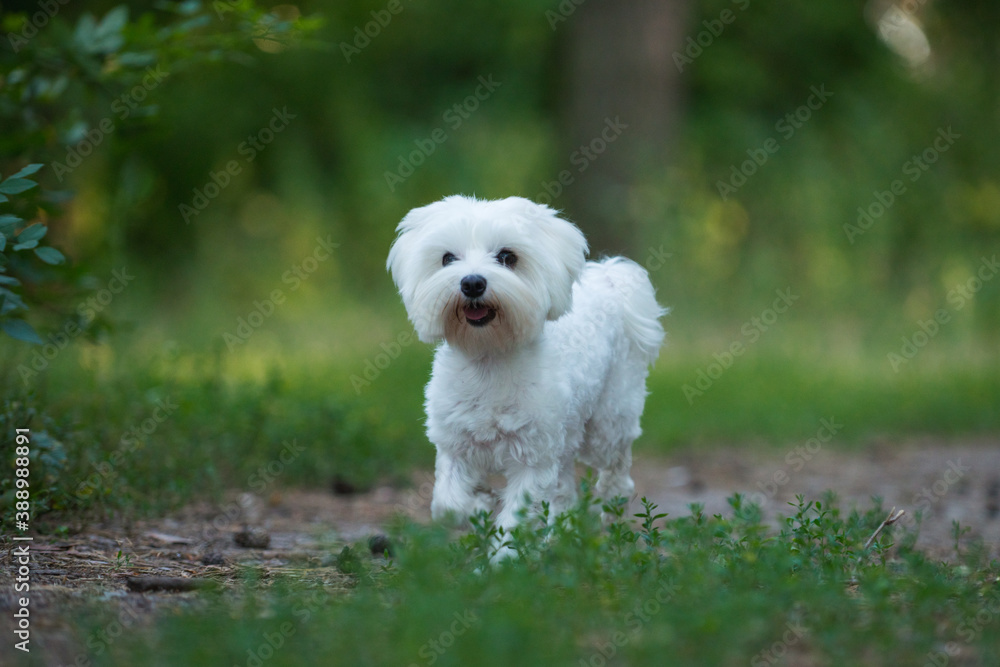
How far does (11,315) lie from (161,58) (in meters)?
1.79

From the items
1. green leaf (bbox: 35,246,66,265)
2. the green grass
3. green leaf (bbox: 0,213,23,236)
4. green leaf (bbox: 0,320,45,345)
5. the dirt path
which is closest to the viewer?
the green grass

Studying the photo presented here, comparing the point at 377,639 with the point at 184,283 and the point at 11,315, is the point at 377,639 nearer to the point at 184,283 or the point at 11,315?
the point at 11,315

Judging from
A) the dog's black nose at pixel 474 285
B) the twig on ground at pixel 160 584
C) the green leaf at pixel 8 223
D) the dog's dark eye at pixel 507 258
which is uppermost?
the dog's dark eye at pixel 507 258

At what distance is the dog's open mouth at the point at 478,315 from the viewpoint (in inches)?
157

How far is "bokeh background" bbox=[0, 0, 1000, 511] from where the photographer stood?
542 cm

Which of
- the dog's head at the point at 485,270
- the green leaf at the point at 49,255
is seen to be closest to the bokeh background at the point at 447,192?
the green leaf at the point at 49,255

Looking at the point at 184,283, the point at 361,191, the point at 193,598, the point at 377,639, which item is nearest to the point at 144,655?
the point at 377,639

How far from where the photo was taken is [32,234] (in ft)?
12.9

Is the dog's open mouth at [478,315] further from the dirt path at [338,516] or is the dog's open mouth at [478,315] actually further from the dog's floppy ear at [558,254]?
the dirt path at [338,516]

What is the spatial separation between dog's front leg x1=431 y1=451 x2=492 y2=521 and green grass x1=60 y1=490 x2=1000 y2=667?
0.51 m

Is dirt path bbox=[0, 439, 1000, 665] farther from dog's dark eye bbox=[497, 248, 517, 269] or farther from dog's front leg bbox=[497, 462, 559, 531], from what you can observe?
dog's dark eye bbox=[497, 248, 517, 269]

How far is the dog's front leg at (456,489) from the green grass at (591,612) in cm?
51

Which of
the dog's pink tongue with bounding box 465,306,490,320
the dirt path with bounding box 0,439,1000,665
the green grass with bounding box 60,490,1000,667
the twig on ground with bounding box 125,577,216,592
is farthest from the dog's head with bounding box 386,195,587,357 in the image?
the twig on ground with bounding box 125,577,216,592

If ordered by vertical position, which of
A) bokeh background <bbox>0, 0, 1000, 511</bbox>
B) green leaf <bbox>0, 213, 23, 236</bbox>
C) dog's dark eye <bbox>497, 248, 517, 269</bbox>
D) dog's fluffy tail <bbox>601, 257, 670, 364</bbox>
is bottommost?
green leaf <bbox>0, 213, 23, 236</bbox>
